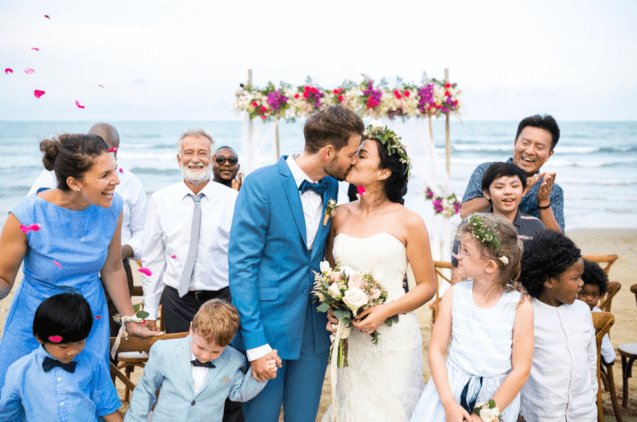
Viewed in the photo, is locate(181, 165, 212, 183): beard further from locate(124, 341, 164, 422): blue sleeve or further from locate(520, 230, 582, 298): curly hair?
locate(520, 230, 582, 298): curly hair

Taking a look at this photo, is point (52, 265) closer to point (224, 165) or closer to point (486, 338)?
point (486, 338)

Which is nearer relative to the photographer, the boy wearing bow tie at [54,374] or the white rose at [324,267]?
the boy wearing bow tie at [54,374]

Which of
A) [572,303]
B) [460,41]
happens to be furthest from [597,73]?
[572,303]

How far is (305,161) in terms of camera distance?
2773mm

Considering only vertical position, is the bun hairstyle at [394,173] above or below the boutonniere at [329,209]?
above

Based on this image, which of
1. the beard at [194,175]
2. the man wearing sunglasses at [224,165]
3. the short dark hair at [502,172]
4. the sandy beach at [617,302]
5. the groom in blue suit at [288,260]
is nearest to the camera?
the groom in blue suit at [288,260]

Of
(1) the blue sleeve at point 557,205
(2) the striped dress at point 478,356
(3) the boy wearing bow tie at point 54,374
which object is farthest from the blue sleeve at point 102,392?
(1) the blue sleeve at point 557,205

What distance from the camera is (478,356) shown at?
261 centimetres

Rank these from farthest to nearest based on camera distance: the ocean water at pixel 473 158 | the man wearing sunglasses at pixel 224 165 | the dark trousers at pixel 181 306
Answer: the ocean water at pixel 473 158
the man wearing sunglasses at pixel 224 165
the dark trousers at pixel 181 306

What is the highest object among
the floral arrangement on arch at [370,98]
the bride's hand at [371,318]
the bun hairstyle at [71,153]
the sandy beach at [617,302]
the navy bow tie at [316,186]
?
the floral arrangement on arch at [370,98]

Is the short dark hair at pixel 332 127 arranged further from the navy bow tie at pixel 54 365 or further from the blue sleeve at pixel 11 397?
the blue sleeve at pixel 11 397

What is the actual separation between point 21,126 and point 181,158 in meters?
40.6

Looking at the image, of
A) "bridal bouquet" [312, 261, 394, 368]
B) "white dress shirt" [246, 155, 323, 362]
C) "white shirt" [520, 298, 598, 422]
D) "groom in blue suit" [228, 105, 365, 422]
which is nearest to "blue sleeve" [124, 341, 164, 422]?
"groom in blue suit" [228, 105, 365, 422]

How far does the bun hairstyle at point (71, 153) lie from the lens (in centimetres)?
263
